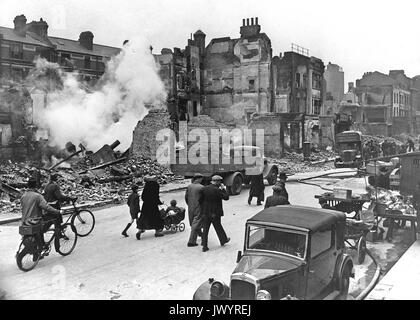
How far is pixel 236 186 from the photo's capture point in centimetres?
1814

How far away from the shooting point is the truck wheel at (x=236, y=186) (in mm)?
17891

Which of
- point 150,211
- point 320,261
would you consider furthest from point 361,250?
point 150,211

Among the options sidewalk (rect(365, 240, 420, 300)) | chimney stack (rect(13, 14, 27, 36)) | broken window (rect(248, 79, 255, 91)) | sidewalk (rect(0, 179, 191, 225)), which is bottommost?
sidewalk (rect(0, 179, 191, 225))

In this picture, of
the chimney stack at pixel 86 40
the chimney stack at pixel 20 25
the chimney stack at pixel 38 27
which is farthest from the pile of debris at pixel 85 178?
the chimney stack at pixel 86 40

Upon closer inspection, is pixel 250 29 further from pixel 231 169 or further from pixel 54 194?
pixel 54 194

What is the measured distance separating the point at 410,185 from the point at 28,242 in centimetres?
975

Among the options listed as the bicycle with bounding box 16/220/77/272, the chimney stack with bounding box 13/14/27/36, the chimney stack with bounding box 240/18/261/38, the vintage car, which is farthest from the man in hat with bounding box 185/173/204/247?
the chimney stack with bounding box 240/18/261/38

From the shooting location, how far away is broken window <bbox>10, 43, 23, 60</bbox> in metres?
34.2

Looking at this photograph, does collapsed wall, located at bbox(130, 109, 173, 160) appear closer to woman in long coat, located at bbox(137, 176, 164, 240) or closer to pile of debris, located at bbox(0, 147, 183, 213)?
pile of debris, located at bbox(0, 147, 183, 213)

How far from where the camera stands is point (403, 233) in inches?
450

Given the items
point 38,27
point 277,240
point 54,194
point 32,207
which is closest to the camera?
point 277,240

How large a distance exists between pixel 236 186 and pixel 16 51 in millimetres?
26296

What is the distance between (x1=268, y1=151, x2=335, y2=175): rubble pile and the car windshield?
20.8 m
